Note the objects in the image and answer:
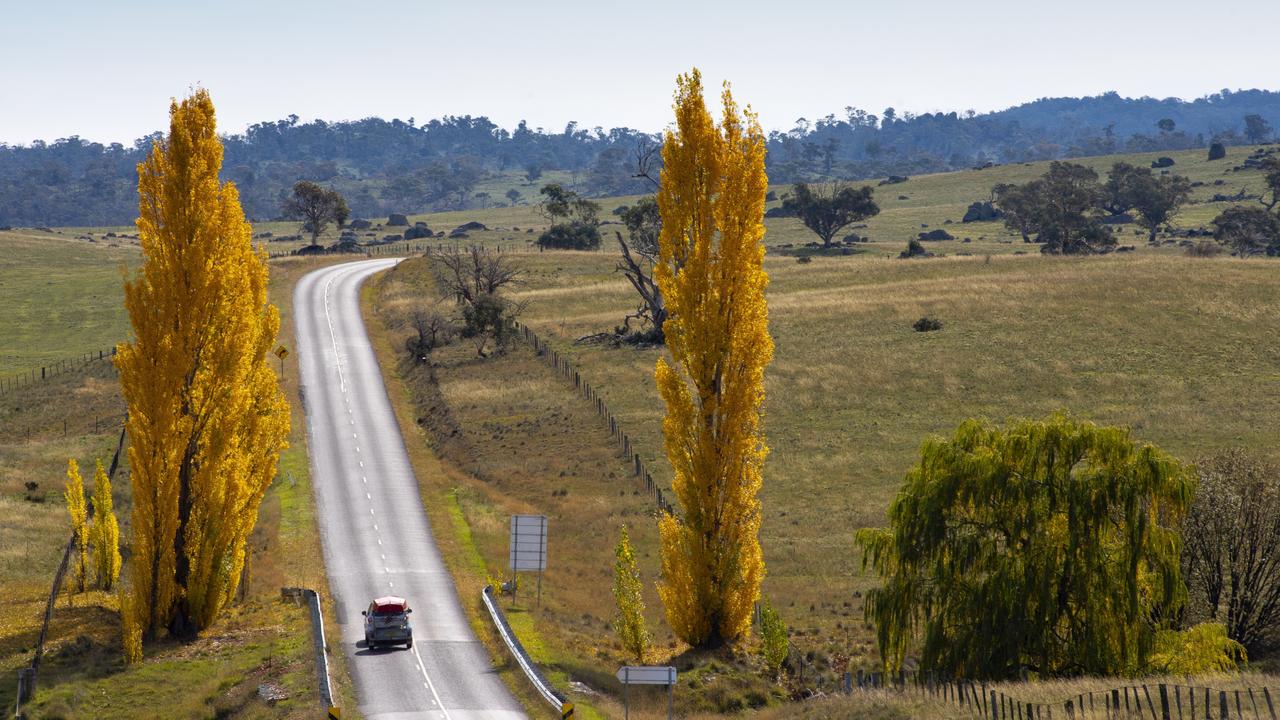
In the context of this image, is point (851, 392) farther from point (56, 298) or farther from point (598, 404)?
point (56, 298)

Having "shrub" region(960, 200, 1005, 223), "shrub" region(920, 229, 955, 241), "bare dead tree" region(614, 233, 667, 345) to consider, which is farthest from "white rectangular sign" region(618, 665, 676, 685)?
"shrub" region(960, 200, 1005, 223)

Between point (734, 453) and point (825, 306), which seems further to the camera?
point (825, 306)

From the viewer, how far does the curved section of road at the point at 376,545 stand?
117ft

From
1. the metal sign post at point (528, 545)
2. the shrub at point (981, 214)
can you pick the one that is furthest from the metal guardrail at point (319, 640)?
the shrub at point (981, 214)

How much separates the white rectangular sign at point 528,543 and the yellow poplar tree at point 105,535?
549 inches

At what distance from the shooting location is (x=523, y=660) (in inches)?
1485

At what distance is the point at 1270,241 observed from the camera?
138250 mm

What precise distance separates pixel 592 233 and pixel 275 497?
103 metres

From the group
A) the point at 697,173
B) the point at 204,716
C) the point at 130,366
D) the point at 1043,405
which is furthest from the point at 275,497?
the point at 1043,405

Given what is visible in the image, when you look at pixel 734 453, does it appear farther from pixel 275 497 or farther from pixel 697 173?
pixel 275 497

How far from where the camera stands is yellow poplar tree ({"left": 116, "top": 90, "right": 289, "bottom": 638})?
1528 inches

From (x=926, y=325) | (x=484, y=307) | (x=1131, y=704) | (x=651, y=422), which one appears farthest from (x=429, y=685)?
(x=926, y=325)

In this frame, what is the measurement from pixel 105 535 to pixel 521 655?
17112 mm

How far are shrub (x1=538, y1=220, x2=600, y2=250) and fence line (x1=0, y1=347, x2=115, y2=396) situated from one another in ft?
219
